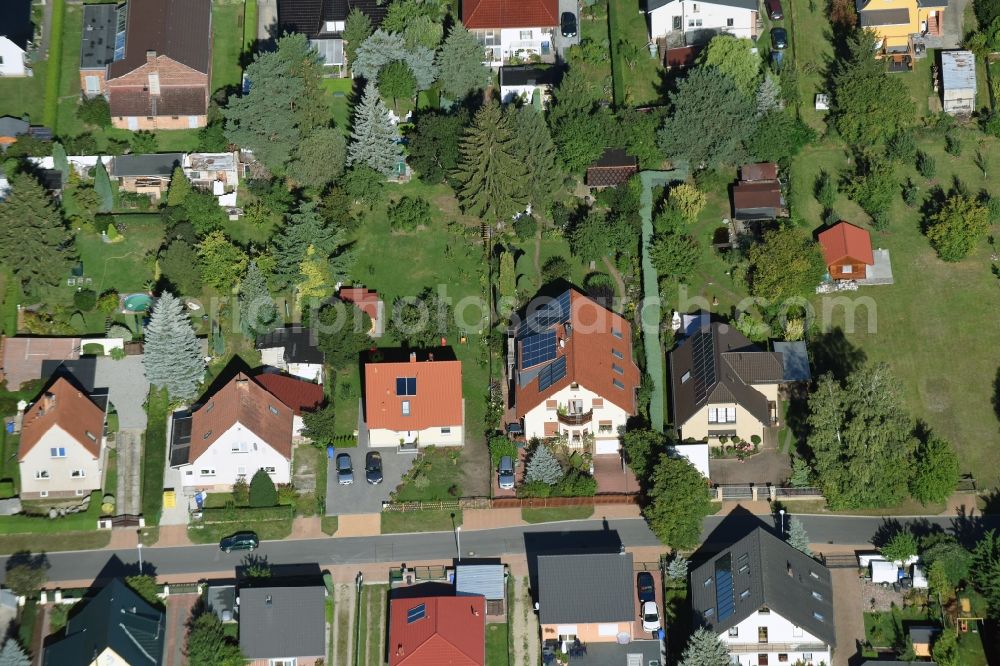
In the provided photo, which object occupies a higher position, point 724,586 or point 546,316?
point 546,316

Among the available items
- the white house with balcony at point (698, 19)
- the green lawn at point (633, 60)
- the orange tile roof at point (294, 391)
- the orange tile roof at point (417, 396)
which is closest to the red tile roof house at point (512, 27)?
the green lawn at point (633, 60)

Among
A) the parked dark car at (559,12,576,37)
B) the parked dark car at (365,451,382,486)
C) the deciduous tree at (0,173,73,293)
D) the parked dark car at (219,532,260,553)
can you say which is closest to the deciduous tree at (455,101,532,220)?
the parked dark car at (559,12,576,37)

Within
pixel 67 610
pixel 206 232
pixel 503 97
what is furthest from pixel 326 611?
pixel 503 97

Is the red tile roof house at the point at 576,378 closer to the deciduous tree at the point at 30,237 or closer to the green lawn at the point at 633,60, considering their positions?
the green lawn at the point at 633,60

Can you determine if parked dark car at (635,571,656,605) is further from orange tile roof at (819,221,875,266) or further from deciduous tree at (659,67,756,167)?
deciduous tree at (659,67,756,167)

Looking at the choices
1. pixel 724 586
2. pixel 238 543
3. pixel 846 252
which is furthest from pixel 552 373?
pixel 846 252

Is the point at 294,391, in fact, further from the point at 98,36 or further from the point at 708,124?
the point at 98,36

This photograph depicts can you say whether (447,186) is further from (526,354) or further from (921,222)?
(921,222)
